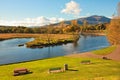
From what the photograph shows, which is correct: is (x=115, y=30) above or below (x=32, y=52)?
above

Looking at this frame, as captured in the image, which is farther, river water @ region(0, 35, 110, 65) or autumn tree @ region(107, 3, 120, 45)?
autumn tree @ region(107, 3, 120, 45)


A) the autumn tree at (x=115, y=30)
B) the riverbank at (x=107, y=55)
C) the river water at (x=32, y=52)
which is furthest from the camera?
the autumn tree at (x=115, y=30)

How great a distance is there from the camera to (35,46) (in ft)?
286

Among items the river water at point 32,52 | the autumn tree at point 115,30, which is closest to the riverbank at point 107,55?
the autumn tree at point 115,30

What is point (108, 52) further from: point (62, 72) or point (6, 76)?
point (6, 76)

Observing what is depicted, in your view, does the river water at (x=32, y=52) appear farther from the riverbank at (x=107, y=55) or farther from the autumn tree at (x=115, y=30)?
the riverbank at (x=107, y=55)

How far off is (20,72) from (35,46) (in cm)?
5725

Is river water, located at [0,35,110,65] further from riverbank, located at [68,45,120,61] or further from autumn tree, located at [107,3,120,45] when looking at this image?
riverbank, located at [68,45,120,61]

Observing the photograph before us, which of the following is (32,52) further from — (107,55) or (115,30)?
Result: (107,55)

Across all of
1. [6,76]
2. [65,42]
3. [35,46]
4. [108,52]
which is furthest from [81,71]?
[65,42]

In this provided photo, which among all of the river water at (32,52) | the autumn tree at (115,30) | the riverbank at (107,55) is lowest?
the river water at (32,52)

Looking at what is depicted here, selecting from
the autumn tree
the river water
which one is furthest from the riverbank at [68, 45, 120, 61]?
the river water

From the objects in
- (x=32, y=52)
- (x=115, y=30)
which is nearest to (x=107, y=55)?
(x=115, y=30)

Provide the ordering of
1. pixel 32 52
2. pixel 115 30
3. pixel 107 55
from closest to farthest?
1. pixel 107 55
2. pixel 115 30
3. pixel 32 52
